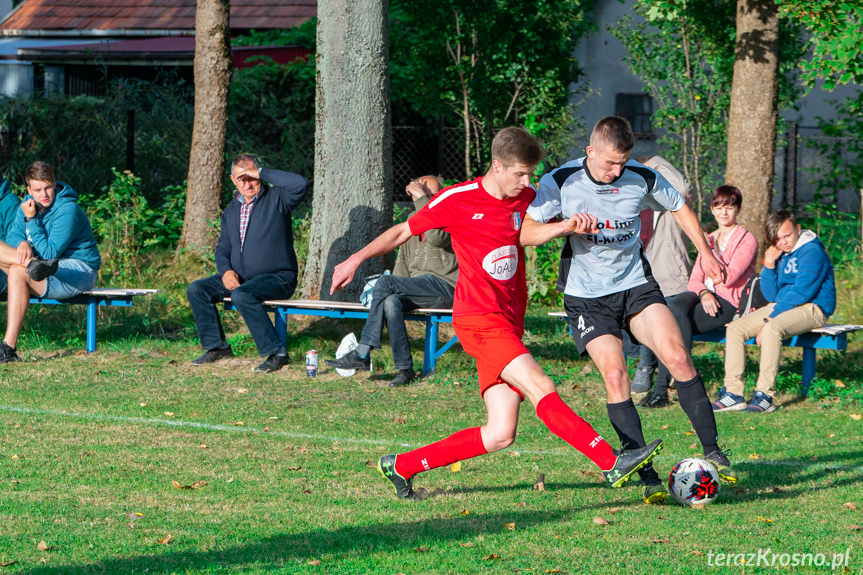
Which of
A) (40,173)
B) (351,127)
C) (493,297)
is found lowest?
(493,297)

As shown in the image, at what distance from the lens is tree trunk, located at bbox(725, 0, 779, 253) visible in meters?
12.9

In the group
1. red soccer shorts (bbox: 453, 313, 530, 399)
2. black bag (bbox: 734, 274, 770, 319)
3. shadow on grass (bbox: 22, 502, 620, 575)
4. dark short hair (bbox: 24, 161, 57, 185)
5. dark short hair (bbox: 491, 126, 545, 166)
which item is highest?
dark short hair (bbox: 491, 126, 545, 166)

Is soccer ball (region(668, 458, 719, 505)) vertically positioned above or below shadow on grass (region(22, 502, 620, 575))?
above

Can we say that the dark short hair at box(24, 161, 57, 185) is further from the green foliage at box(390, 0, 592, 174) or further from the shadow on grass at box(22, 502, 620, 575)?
the green foliage at box(390, 0, 592, 174)

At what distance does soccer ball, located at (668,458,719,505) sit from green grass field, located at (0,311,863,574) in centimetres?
8

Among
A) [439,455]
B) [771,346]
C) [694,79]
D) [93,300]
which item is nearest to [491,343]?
[439,455]

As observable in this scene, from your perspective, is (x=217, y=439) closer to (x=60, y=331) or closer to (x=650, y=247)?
(x=650, y=247)

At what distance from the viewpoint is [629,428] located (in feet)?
19.4

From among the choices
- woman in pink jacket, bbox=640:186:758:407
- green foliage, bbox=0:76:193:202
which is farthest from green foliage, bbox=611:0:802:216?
woman in pink jacket, bbox=640:186:758:407

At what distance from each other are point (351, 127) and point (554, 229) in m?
5.94

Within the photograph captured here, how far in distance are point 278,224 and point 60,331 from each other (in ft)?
9.74

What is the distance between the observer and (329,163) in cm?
1122

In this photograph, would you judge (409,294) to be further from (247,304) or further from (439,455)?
(439,455)

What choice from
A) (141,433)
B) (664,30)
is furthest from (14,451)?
(664,30)
